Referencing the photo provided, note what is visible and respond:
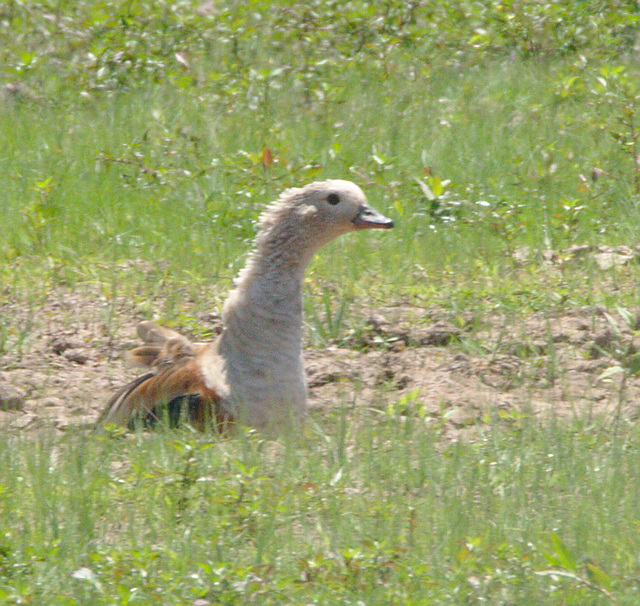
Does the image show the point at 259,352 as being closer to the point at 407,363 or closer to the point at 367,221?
the point at 367,221

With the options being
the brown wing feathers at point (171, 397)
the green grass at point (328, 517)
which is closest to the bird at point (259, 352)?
the brown wing feathers at point (171, 397)

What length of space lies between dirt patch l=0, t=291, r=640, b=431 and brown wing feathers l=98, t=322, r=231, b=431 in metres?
0.22

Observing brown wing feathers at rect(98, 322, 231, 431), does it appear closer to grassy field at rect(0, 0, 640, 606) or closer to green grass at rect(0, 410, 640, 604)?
green grass at rect(0, 410, 640, 604)

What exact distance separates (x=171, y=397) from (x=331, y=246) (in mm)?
2403

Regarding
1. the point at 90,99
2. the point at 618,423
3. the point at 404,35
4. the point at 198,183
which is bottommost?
the point at 618,423

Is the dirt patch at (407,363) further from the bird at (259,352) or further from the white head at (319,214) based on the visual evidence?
the white head at (319,214)

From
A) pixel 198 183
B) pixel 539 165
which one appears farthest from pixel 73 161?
pixel 539 165

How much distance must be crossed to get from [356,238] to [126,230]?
147 cm

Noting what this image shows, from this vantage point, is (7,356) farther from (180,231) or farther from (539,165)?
(539,165)

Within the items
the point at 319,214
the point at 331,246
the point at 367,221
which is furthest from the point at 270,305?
the point at 331,246

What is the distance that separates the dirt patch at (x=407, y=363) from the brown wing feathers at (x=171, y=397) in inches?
8.6

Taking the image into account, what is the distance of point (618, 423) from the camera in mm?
5082

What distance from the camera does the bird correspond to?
5148 millimetres

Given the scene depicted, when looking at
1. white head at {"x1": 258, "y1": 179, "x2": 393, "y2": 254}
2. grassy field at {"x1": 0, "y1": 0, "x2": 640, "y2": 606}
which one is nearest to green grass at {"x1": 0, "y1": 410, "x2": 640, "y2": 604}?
grassy field at {"x1": 0, "y1": 0, "x2": 640, "y2": 606}
